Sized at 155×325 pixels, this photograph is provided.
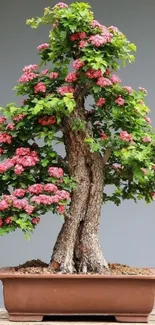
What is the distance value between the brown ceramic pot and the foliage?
0.73 feet

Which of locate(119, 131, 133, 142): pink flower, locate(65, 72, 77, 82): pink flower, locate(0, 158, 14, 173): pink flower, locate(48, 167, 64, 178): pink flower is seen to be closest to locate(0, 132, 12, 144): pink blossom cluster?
locate(0, 158, 14, 173): pink flower

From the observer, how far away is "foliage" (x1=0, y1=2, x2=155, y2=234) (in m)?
2.72

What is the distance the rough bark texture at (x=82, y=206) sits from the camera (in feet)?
9.53

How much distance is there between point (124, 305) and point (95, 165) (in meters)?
0.62

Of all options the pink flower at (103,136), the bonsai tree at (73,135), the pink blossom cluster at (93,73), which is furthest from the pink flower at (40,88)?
the pink flower at (103,136)

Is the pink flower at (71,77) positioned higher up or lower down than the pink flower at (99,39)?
lower down

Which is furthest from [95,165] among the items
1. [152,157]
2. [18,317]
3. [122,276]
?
[18,317]

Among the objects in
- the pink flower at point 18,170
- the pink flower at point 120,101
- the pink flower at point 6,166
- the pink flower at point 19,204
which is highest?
the pink flower at point 120,101

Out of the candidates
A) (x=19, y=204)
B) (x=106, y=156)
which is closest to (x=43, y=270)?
(x=19, y=204)

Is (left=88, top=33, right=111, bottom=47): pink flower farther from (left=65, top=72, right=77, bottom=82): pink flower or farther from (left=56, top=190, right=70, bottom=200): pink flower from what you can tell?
(left=56, top=190, right=70, bottom=200): pink flower

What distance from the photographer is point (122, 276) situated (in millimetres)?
2648

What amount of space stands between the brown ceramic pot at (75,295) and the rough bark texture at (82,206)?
229mm

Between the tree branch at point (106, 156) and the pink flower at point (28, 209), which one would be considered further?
the tree branch at point (106, 156)

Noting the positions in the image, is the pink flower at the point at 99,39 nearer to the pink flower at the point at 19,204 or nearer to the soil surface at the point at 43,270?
the pink flower at the point at 19,204
